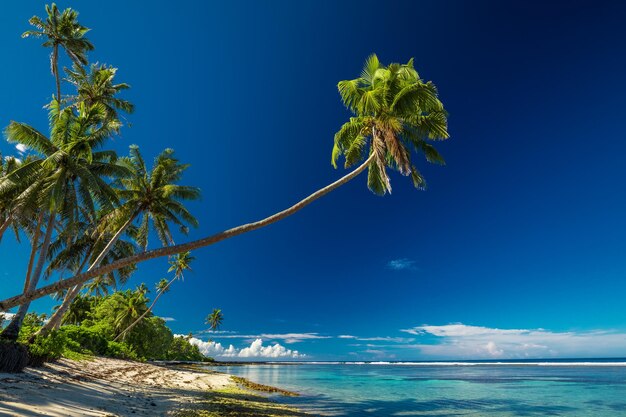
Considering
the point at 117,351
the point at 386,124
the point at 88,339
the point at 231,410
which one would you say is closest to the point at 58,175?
the point at 231,410

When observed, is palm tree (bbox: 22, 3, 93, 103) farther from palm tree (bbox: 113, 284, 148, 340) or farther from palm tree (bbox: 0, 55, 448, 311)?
palm tree (bbox: 113, 284, 148, 340)

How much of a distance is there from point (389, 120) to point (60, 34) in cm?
2080

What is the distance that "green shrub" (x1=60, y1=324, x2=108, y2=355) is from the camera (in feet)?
95.7

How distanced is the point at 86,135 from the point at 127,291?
3847 cm

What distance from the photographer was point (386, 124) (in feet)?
43.3

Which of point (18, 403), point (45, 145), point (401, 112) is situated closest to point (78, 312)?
point (45, 145)

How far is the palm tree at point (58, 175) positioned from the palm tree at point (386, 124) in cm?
1090

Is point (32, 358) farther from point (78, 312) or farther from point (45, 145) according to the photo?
point (78, 312)

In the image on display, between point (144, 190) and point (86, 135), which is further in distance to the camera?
point (144, 190)

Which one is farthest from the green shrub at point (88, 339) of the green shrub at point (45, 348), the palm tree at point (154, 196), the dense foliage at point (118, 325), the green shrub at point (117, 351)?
the green shrub at point (45, 348)

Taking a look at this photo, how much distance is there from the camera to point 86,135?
17547 mm

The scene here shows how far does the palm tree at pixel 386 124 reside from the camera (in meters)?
12.6

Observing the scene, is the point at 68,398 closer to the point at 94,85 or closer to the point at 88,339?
the point at 94,85

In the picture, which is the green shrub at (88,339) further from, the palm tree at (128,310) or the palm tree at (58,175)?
the palm tree at (58,175)
